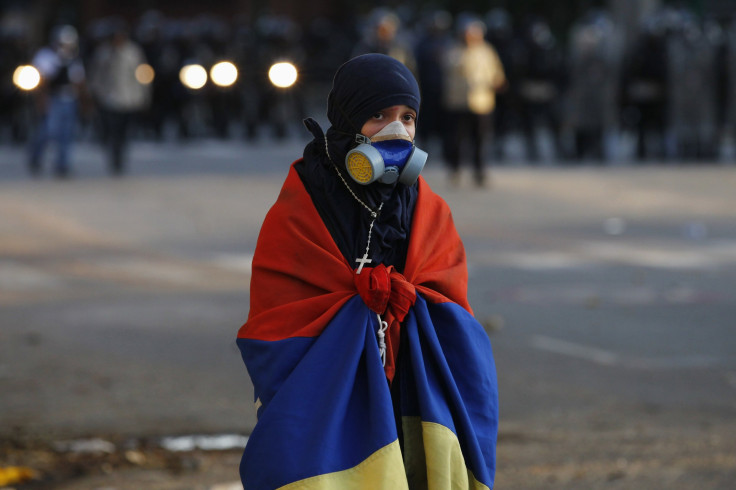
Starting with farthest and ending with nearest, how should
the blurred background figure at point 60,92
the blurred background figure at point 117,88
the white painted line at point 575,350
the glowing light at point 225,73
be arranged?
the blurred background figure at point 117,88
the blurred background figure at point 60,92
the white painted line at point 575,350
the glowing light at point 225,73

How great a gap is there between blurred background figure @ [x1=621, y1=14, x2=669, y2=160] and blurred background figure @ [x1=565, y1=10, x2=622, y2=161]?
8.8 inches

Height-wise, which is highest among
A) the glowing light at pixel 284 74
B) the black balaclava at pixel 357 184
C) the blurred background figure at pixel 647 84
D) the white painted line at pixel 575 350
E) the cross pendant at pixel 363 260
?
the blurred background figure at pixel 647 84

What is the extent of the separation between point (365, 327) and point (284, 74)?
2.25 meters

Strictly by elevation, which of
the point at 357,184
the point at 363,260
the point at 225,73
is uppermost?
the point at 225,73

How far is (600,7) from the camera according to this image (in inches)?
1390

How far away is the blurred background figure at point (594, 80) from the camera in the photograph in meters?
20.4

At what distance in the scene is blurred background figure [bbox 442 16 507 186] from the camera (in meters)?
15.8

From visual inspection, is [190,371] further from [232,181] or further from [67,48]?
[67,48]

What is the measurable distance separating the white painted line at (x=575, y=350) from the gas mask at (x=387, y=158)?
446cm

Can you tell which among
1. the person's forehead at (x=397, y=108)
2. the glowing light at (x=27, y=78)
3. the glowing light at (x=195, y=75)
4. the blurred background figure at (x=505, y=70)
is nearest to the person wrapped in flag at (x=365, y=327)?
the person's forehead at (x=397, y=108)

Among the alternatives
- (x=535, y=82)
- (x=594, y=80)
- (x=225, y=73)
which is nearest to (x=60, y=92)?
(x=535, y=82)

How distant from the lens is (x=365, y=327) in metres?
3.55

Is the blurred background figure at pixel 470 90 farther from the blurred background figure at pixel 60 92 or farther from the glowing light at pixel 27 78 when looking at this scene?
the glowing light at pixel 27 78

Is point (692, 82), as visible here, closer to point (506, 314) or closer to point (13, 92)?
point (506, 314)
